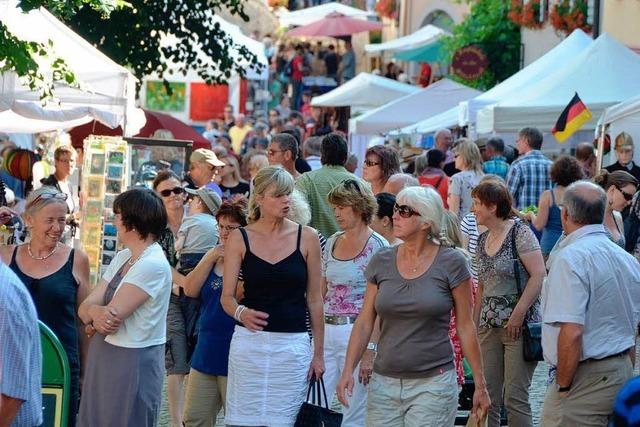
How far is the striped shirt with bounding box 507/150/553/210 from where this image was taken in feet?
50.2

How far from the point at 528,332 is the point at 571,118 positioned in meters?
8.35

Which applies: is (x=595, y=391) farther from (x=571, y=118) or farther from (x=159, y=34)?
(x=159, y=34)

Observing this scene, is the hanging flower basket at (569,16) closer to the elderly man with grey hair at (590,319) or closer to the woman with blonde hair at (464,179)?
the woman with blonde hair at (464,179)

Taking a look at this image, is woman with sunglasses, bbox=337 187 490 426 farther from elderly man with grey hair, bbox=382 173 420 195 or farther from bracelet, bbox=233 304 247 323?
elderly man with grey hair, bbox=382 173 420 195

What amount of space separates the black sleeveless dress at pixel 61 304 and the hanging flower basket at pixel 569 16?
18.0m

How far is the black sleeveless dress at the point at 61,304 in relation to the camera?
7469mm

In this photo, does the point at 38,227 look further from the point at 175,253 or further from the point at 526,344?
the point at 526,344

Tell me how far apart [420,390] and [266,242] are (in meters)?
1.16

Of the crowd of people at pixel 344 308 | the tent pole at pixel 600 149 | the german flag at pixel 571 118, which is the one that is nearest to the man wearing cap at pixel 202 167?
the crowd of people at pixel 344 308

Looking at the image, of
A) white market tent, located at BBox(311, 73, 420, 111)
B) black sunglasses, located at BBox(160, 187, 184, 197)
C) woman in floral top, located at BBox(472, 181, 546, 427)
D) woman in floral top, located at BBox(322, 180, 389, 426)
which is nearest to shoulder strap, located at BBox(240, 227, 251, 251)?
woman in floral top, located at BBox(322, 180, 389, 426)

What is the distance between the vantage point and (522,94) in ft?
60.6

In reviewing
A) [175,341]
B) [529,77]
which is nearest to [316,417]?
[175,341]

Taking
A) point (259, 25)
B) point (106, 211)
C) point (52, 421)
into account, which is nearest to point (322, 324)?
point (52, 421)

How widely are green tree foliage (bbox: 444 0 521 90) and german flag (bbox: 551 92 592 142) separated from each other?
11617 mm
